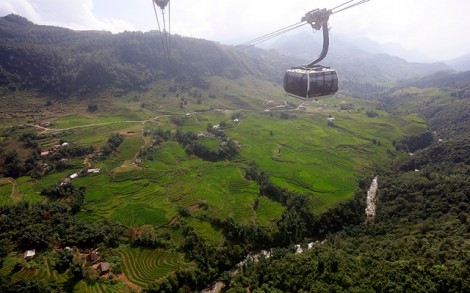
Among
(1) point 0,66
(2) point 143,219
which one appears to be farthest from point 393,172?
(1) point 0,66

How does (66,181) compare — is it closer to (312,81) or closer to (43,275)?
(43,275)

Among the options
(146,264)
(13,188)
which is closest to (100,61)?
(13,188)

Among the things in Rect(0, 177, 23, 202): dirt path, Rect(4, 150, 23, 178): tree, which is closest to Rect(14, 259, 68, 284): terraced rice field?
Rect(0, 177, 23, 202): dirt path

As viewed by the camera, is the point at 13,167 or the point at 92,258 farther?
the point at 13,167

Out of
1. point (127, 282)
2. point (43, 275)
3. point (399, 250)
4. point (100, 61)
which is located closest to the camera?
point (43, 275)

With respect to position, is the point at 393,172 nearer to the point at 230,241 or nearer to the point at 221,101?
the point at 230,241

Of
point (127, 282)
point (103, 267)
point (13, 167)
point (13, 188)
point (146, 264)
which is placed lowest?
point (127, 282)

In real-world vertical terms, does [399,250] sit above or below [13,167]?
below
